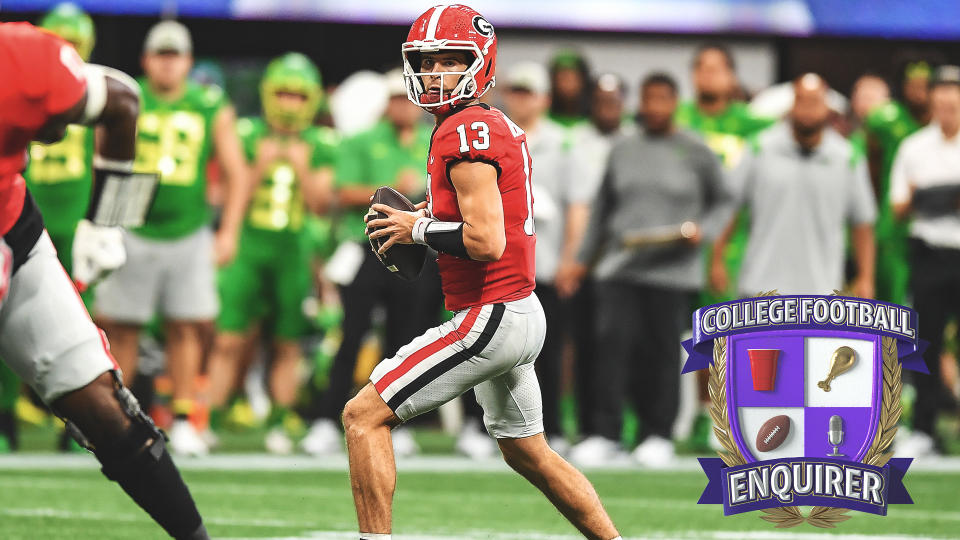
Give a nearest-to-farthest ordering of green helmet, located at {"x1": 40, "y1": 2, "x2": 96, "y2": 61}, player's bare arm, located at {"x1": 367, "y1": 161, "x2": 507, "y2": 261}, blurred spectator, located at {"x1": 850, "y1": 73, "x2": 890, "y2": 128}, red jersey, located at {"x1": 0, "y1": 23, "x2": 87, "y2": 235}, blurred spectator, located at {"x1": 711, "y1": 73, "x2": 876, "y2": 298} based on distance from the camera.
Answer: red jersey, located at {"x1": 0, "y1": 23, "x2": 87, "y2": 235} < player's bare arm, located at {"x1": 367, "y1": 161, "x2": 507, "y2": 261} < green helmet, located at {"x1": 40, "y1": 2, "x2": 96, "y2": 61} < blurred spectator, located at {"x1": 711, "y1": 73, "x2": 876, "y2": 298} < blurred spectator, located at {"x1": 850, "y1": 73, "x2": 890, "y2": 128}

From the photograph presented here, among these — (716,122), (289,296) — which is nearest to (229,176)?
(289,296)

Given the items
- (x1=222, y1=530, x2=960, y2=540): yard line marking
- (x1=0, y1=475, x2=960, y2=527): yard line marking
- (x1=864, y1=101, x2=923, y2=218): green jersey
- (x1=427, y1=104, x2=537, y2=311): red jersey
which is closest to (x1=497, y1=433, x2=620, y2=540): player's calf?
→ (x1=427, y1=104, x2=537, y2=311): red jersey

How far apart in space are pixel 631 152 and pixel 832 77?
266 inches

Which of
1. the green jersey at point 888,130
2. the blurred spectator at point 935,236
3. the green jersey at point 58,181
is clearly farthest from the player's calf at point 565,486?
the green jersey at point 888,130

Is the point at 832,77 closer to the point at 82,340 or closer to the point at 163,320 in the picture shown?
the point at 163,320

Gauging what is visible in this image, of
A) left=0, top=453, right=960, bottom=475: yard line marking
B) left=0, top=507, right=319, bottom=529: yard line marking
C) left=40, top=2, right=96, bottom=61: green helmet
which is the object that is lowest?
left=0, top=453, right=960, bottom=475: yard line marking

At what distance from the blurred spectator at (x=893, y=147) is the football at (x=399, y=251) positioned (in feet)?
21.1

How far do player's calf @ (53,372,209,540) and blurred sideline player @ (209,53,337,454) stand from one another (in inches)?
226

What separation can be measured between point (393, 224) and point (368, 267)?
4740mm

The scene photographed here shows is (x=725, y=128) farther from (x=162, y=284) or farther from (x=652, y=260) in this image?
(x=162, y=284)

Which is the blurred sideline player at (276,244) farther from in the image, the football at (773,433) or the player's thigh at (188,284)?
the football at (773,433)

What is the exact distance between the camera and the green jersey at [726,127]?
1058 centimetres

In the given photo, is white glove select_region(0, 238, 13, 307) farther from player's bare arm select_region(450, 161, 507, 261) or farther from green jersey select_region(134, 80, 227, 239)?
green jersey select_region(134, 80, 227, 239)

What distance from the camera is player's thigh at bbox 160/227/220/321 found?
9.56 metres
